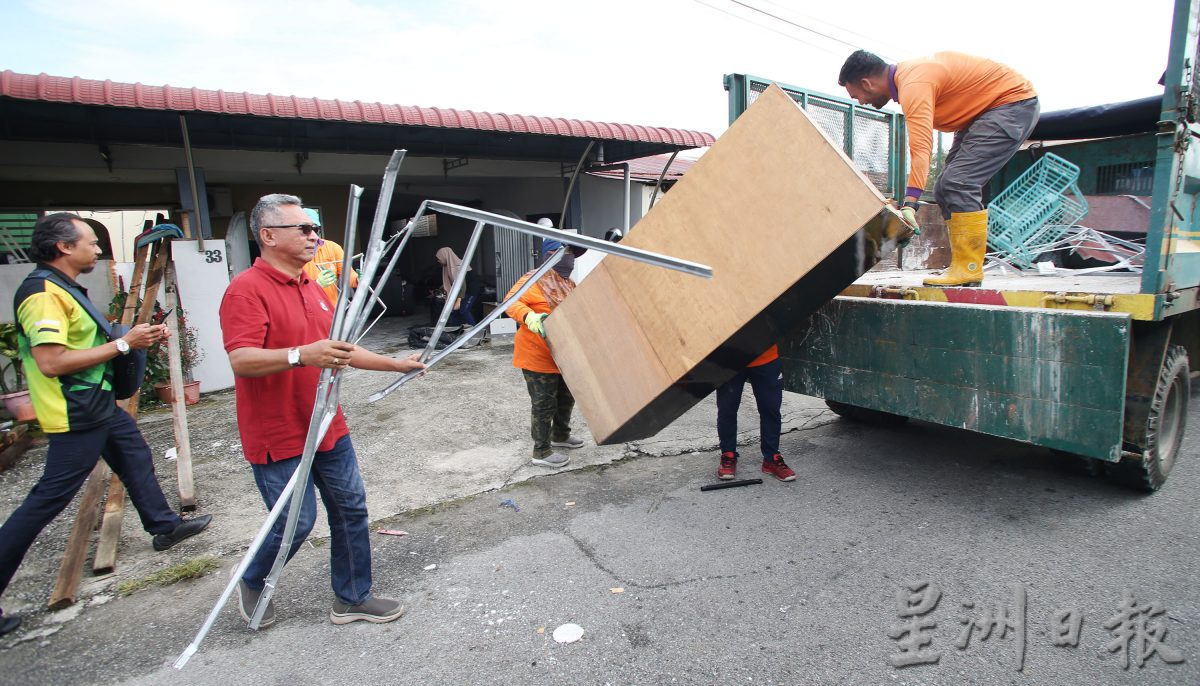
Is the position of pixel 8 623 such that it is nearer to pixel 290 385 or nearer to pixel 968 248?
pixel 290 385

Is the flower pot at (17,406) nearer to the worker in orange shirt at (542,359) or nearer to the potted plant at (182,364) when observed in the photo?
the potted plant at (182,364)

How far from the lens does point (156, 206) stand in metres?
9.20

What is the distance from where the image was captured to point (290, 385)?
7.55 ft

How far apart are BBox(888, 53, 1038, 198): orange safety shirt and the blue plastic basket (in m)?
1.35

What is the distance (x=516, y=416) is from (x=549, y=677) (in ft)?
11.2

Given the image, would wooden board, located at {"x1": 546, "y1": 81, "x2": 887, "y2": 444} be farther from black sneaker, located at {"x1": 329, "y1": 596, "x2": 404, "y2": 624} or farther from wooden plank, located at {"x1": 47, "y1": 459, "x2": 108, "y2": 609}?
wooden plank, located at {"x1": 47, "y1": 459, "x2": 108, "y2": 609}

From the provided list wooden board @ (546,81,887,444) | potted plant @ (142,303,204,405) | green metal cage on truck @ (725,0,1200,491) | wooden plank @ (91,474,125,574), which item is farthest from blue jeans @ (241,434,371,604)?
potted plant @ (142,303,204,405)

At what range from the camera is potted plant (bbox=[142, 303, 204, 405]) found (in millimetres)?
6156

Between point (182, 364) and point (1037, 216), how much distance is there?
7705 mm

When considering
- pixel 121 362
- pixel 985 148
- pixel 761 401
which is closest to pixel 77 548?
pixel 121 362

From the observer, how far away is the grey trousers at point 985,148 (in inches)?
141

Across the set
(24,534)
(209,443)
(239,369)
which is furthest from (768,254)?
(209,443)

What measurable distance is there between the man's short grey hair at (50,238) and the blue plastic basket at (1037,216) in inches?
221

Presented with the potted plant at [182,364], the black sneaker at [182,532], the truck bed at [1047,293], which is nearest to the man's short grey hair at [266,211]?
the black sneaker at [182,532]
